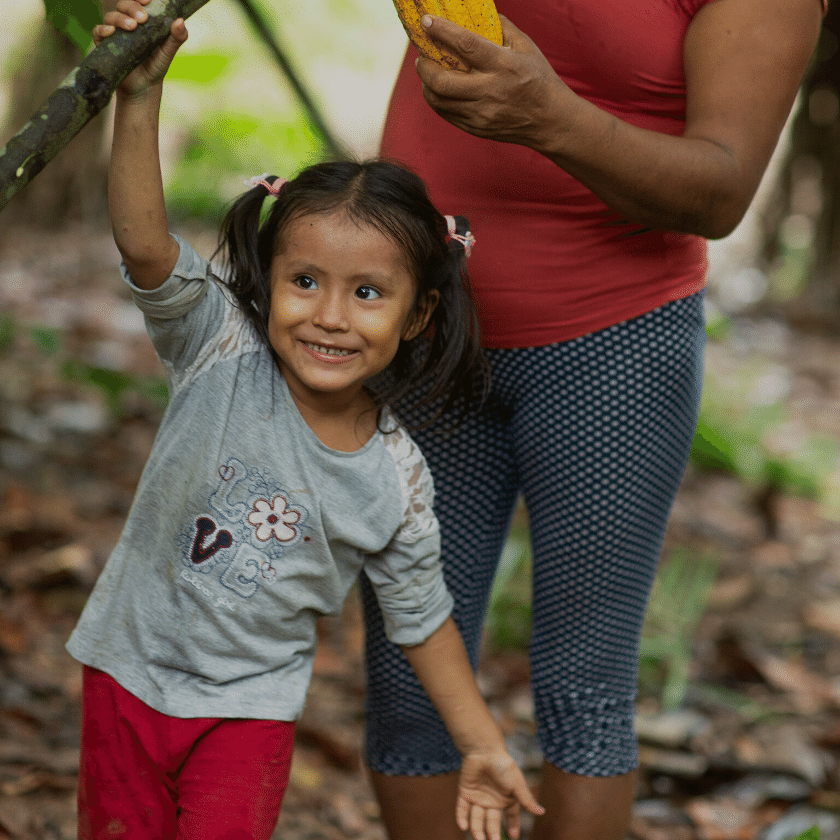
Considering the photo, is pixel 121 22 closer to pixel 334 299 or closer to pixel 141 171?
pixel 141 171

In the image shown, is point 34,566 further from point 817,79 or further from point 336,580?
point 817,79

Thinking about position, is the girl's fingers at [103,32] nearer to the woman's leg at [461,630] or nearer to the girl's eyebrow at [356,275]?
the girl's eyebrow at [356,275]

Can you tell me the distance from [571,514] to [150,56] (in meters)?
0.93

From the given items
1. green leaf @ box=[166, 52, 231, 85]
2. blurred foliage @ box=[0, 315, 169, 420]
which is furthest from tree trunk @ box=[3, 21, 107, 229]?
blurred foliage @ box=[0, 315, 169, 420]

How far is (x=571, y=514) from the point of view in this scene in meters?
1.69

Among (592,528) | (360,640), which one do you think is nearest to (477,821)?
(592,528)

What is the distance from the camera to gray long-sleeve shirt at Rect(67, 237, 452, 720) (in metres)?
1.42

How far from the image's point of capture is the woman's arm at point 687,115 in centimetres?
124

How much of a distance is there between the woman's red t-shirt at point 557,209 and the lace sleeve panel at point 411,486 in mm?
236

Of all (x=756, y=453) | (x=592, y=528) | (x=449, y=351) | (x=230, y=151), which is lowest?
(x=756, y=453)

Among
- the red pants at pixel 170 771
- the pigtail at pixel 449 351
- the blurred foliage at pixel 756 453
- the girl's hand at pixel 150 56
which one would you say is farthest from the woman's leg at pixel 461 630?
the blurred foliage at pixel 756 453

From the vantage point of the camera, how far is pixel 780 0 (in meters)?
1.44

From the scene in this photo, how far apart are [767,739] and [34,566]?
2.07 metres

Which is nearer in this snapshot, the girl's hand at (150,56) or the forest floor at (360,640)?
the girl's hand at (150,56)
